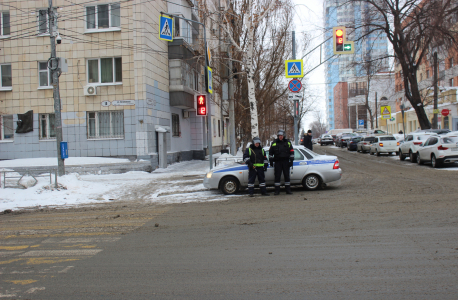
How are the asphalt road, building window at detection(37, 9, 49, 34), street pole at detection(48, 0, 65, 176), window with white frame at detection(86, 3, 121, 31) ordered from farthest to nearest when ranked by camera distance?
1. building window at detection(37, 9, 49, 34)
2. window with white frame at detection(86, 3, 121, 31)
3. street pole at detection(48, 0, 65, 176)
4. the asphalt road

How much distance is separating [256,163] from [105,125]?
1241 cm

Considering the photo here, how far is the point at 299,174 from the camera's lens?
39.3ft

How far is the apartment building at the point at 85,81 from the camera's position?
67.5 ft

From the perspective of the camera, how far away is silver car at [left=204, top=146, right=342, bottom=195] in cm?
1191

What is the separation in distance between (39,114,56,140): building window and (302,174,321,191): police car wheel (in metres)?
15.4

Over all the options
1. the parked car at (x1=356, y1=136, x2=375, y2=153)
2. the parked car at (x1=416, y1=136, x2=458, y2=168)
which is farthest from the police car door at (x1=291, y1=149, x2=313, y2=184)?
the parked car at (x1=356, y1=136, x2=375, y2=153)

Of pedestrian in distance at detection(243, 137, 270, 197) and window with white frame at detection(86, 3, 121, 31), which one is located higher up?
window with white frame at detection(86, 3, 121, 31)

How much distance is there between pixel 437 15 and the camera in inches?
970

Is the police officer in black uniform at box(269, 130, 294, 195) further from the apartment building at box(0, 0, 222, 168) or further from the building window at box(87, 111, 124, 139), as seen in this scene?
the building window at box(87, 111, 124, 139)

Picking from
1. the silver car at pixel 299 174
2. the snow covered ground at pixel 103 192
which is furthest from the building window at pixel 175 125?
the silver car at pixel 299 174

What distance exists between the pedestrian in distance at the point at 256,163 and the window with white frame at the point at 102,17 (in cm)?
1312

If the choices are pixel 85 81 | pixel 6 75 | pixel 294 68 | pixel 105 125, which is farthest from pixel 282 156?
pixel 6 75

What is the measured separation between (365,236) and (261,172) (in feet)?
17.7

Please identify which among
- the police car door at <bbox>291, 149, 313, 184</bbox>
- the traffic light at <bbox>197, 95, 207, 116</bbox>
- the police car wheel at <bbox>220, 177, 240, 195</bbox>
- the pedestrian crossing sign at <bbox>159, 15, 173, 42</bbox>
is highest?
the pedestrian crossing sign at <bbox>159, 15, 173, 42</bbox>
